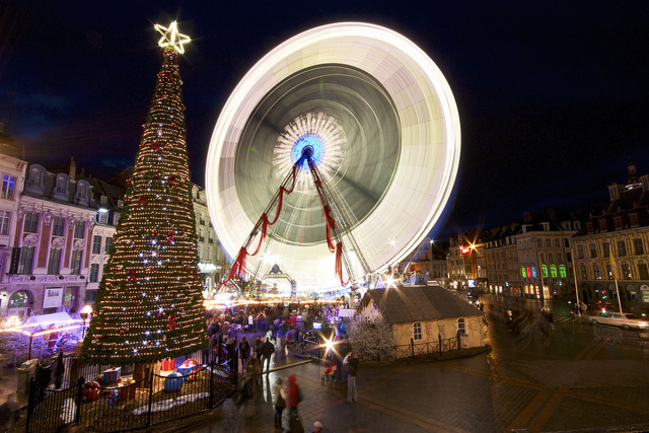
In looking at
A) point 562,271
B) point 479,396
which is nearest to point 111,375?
point 479,396

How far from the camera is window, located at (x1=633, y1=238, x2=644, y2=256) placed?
109ft

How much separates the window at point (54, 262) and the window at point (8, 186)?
5.31 m

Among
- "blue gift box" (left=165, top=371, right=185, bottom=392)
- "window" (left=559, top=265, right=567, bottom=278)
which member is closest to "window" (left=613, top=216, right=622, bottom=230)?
"window" (left=559, top=265, right=567, bottom=278)

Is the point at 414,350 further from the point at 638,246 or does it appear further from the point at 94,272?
the point at 638,246

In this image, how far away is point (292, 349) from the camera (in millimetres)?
16203

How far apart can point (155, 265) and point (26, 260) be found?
24436mm

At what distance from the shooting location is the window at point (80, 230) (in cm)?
2972

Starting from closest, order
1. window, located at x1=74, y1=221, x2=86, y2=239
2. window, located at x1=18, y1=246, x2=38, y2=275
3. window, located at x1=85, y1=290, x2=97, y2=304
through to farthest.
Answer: window, located at x1=18, y1=246, x2=38, y2=275 < window, located at x1=74, y1=221, x2=86, y2=239 < window, located at x1=85, y1=290, x2=97, y2=304

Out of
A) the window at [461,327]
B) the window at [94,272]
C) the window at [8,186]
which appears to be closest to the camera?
the window at [461,327]

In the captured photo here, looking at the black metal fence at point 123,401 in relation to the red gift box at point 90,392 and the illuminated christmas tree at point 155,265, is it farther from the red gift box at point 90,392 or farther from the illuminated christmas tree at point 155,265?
the illuminated christmas tree at point 155,265

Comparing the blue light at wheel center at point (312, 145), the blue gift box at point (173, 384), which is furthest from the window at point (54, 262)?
the blue gift box at point (173, 384)

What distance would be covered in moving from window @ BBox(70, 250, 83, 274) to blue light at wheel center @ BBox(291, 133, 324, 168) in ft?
77.9

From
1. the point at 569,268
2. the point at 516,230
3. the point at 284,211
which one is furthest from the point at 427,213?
the point at 516,230

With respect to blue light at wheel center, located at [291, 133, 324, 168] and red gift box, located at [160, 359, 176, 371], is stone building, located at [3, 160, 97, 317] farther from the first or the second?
blue light at wheel center, located at [291, 133, 324, 168]
